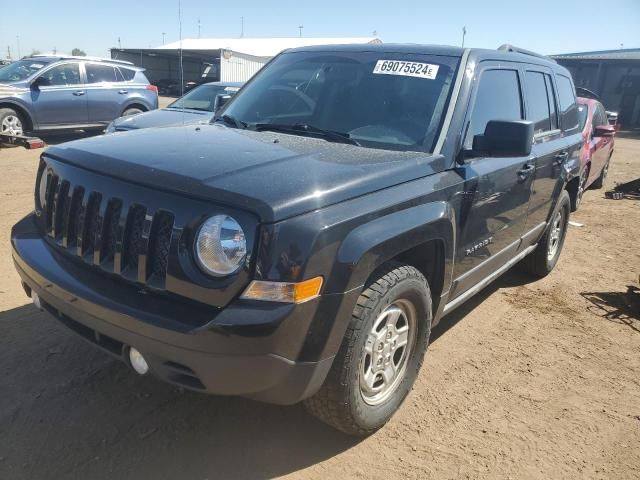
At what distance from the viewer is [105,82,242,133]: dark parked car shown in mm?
8602

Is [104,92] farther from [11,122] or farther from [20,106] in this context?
[11,122]

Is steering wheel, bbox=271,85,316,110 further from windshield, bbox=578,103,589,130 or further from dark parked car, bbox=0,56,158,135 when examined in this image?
dark parked car, bbox=0,56,158,135

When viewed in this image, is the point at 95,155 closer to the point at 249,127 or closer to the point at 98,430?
the point at 249,127

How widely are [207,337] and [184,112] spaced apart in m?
7.70

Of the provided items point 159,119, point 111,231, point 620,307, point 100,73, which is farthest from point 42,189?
point 100,73

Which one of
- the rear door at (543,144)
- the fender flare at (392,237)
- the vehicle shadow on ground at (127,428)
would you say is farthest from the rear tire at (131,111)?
the fender flare at (392,237)

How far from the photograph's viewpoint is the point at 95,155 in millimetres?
2584

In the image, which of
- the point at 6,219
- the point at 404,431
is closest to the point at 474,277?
the point at 404,431

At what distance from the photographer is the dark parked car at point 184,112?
8.60m

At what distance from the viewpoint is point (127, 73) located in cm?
1301

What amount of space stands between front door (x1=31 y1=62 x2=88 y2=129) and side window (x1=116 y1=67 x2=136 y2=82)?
43.3 inches

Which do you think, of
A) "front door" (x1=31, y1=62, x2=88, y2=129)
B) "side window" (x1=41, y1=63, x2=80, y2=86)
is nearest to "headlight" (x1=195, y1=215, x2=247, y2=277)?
"front door" (x1=31, y1=62, x2=88, y2=129)

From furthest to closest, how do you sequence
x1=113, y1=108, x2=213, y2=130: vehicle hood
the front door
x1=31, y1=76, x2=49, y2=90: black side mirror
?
the front door
x1=31, y1=76, x2=49, y2=90: black side mirror
x1=113, y1=108, x2=213, y2=130: vehicle hood

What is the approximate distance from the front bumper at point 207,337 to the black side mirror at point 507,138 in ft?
4.75
